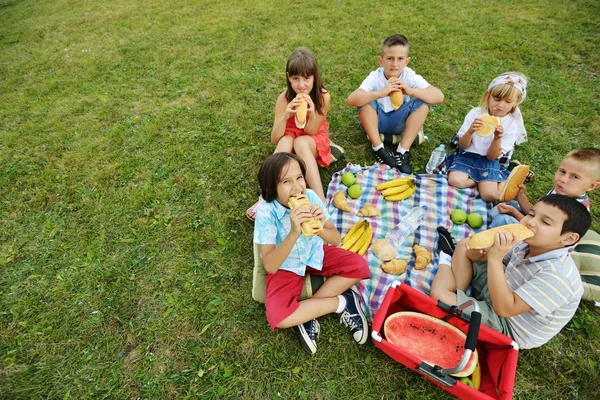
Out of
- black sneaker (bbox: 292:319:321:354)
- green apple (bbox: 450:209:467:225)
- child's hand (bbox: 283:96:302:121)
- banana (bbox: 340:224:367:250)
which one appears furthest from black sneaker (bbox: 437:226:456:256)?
child's hand (bbox: 283:96:302:121)

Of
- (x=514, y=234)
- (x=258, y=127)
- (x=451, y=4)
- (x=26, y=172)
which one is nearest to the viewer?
(x=514, y=234)

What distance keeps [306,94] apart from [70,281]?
336 centimetres

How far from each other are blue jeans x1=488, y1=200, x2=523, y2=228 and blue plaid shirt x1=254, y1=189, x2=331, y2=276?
74.9 inches

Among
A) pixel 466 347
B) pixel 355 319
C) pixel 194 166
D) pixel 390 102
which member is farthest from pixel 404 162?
pixel 194 166

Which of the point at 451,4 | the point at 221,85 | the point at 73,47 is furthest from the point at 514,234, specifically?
the point at 73,47

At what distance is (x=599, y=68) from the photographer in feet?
19.8

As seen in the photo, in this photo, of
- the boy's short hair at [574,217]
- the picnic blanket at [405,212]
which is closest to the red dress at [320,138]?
the picnic blanket at [405,212]

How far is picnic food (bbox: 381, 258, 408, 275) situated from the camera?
331cm

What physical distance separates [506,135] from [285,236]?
3002 millimetres

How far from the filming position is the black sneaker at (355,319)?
2879 millimetres

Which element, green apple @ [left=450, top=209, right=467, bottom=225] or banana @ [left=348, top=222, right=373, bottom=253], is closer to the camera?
banana @ [left=348, top=222, right=373, bottom=253]

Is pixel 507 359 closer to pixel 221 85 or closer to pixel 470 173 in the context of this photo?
pixel 470 173

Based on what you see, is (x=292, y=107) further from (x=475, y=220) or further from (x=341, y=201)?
(x=475, y=220)

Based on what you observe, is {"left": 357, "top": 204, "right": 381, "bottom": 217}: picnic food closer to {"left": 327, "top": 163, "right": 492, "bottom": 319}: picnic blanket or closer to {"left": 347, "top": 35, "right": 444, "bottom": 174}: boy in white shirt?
{"left": 327, "top": 163, "right": 492, "bottom": 319}: picnic blanket
